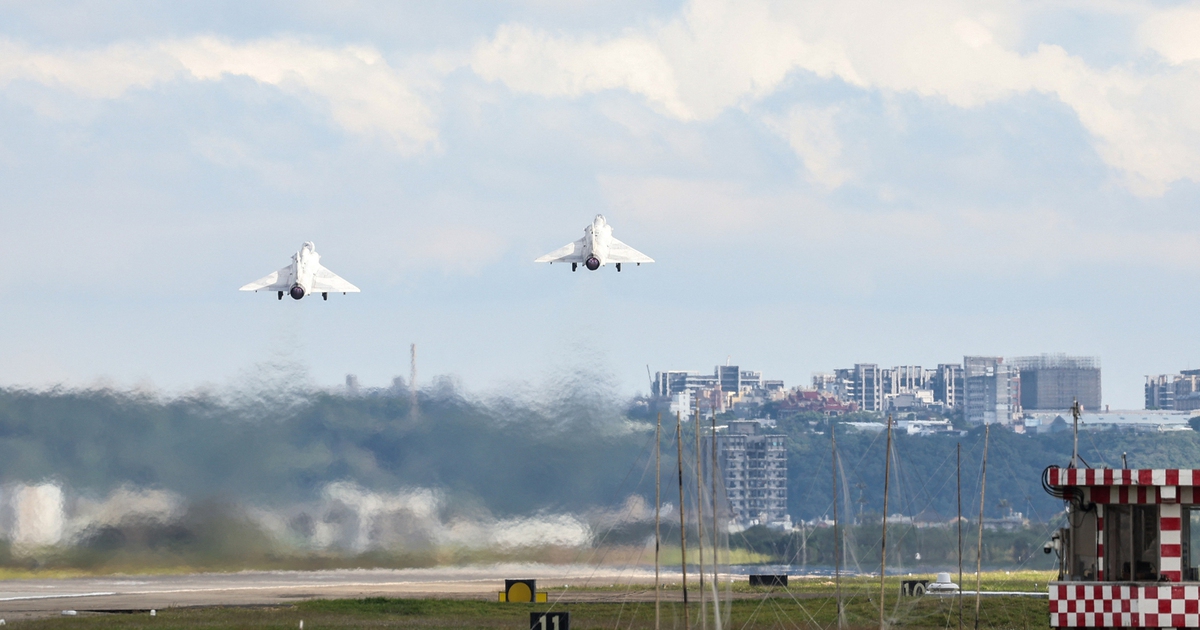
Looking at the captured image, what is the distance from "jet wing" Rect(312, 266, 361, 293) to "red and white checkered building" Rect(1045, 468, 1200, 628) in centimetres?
8801

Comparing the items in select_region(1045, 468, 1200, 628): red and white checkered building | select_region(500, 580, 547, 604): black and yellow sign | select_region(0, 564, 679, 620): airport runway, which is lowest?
select_region(0, 564, 679, 620): airport runway

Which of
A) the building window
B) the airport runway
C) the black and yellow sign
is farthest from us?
the airport runway

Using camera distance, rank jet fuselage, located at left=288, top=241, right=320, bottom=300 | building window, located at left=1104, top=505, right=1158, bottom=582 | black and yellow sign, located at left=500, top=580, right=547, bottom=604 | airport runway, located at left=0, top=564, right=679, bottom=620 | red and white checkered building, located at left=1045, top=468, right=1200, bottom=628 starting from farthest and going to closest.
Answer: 1. jet fuselage, located at left=288, top=241, right=320, bottom=300
2. airport runway, located at left=0, top=564, right=679, bottom=620
3. black and yellow sign, located at left=500, top=580, right=547, bottom=604
4. building window, located at left=1104, top=505, right=1158, bottom=582
5. red and white checkered building, located at left=1045, top=468, right=1200, bottom=628

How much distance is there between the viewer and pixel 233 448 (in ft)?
388

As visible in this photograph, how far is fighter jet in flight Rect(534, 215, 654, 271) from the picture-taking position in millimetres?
113375

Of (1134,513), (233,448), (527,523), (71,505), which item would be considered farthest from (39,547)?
(1134,513)

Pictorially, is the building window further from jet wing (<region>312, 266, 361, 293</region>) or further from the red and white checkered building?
jet wing (<region>312, 266, 361, 293</region>)

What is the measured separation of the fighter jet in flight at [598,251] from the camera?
113 m

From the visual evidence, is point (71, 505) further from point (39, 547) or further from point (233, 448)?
point (233, 448)

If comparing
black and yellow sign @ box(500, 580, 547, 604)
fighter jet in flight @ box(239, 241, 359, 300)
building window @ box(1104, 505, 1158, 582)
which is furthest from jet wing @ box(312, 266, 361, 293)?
building window @ box(1104, 505, 1158, 582)

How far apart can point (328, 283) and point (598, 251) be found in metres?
19.5

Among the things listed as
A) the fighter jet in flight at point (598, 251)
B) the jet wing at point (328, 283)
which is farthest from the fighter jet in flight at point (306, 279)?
the fighter jet in flight at point (598, 251)

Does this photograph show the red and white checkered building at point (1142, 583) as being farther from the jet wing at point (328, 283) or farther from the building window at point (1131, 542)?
the jet wing at point (328, 283)

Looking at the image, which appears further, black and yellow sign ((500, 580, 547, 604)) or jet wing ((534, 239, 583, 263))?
jet wing ((534, 239, 583, 263))
